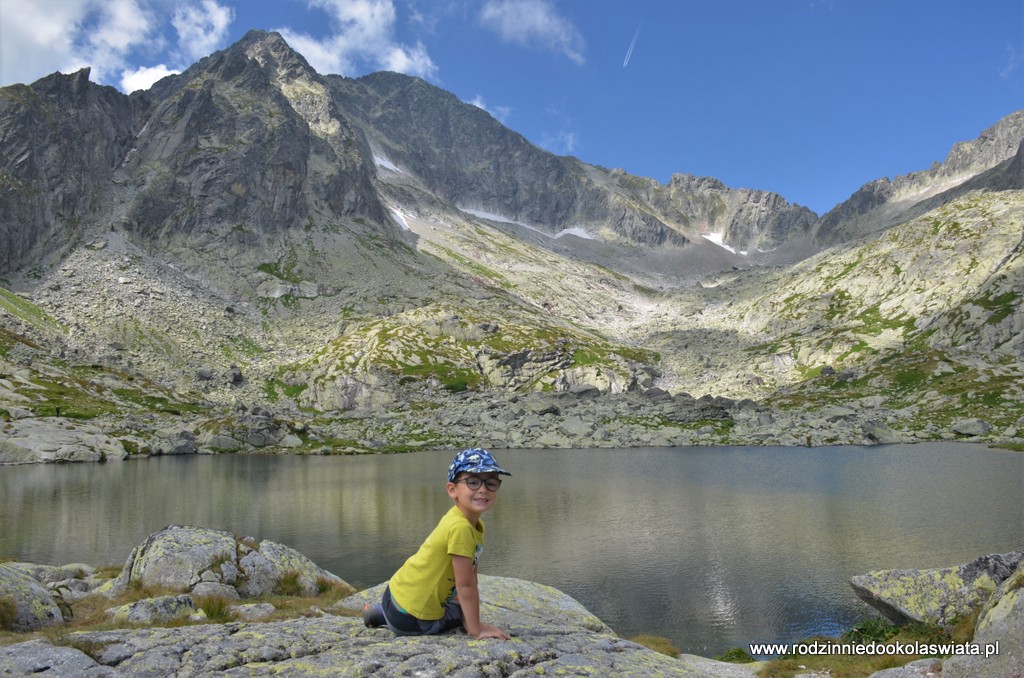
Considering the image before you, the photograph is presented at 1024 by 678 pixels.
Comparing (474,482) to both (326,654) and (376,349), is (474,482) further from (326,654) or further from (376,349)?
(376,349)

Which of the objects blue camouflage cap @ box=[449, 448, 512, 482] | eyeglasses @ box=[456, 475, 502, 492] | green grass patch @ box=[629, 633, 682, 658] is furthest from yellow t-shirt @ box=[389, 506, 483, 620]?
green grass patch @ box=[629, 633, 682, 658]

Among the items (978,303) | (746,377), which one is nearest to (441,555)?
(746,377)

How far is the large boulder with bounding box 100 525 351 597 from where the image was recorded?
19672 mm

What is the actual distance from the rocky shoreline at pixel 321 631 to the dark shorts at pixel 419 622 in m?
0.26

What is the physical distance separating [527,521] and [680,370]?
502 feet

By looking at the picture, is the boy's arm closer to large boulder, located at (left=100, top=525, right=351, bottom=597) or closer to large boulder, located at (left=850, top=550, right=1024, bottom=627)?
large boulder, located at (left=100, top=525, right=351, bottom=597)

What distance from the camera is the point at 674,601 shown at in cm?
2647

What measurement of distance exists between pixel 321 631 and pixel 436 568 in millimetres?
2528

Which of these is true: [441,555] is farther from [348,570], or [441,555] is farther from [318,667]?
[348,570]

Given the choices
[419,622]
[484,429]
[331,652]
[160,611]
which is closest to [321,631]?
[331,652]

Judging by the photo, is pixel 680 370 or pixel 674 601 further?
pixel 680 370

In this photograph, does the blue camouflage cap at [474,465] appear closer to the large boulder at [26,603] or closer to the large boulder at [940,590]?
the large boulder at [26,603]

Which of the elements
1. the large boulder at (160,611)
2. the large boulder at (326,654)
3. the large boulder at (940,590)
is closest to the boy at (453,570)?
the large boulder at (326,654)

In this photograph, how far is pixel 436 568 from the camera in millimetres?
9477
